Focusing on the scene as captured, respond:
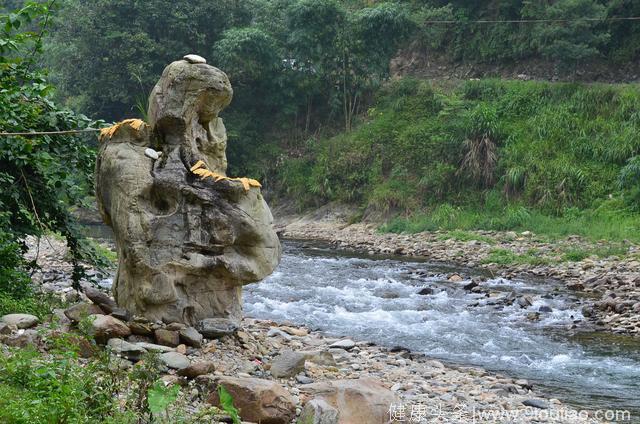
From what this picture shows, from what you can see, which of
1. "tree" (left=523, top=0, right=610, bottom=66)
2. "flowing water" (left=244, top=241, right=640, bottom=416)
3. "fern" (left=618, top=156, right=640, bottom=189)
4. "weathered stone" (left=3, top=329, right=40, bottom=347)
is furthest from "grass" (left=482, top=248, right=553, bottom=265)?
"weathered stone" (left=3, top=329, right=40, bottom=347)

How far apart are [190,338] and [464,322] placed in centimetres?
588

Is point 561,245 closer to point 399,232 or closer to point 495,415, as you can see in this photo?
point 399,232

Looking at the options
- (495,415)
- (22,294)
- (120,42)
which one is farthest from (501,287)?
(120,42)

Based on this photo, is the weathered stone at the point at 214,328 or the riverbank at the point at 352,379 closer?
the riverbank at the point at 352,379

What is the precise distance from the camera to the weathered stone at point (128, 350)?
6957 mm

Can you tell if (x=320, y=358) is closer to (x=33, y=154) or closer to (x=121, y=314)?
(x=121, y=314)

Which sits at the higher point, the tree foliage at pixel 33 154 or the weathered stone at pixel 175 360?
the tree foliage at pixel 33 154

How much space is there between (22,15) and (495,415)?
6080mm

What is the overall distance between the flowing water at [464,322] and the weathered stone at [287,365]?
111 inches

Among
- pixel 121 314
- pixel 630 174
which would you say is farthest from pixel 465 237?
pixel 121 314

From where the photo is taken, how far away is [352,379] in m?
7.22

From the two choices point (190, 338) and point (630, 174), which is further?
point (630, 174)

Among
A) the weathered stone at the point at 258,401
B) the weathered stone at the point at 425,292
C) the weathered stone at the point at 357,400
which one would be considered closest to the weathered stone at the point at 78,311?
the weathered stone at the point at 258,401

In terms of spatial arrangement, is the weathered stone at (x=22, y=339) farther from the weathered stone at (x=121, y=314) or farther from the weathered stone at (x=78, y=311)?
the weathered stone at (x=121, y=314)
